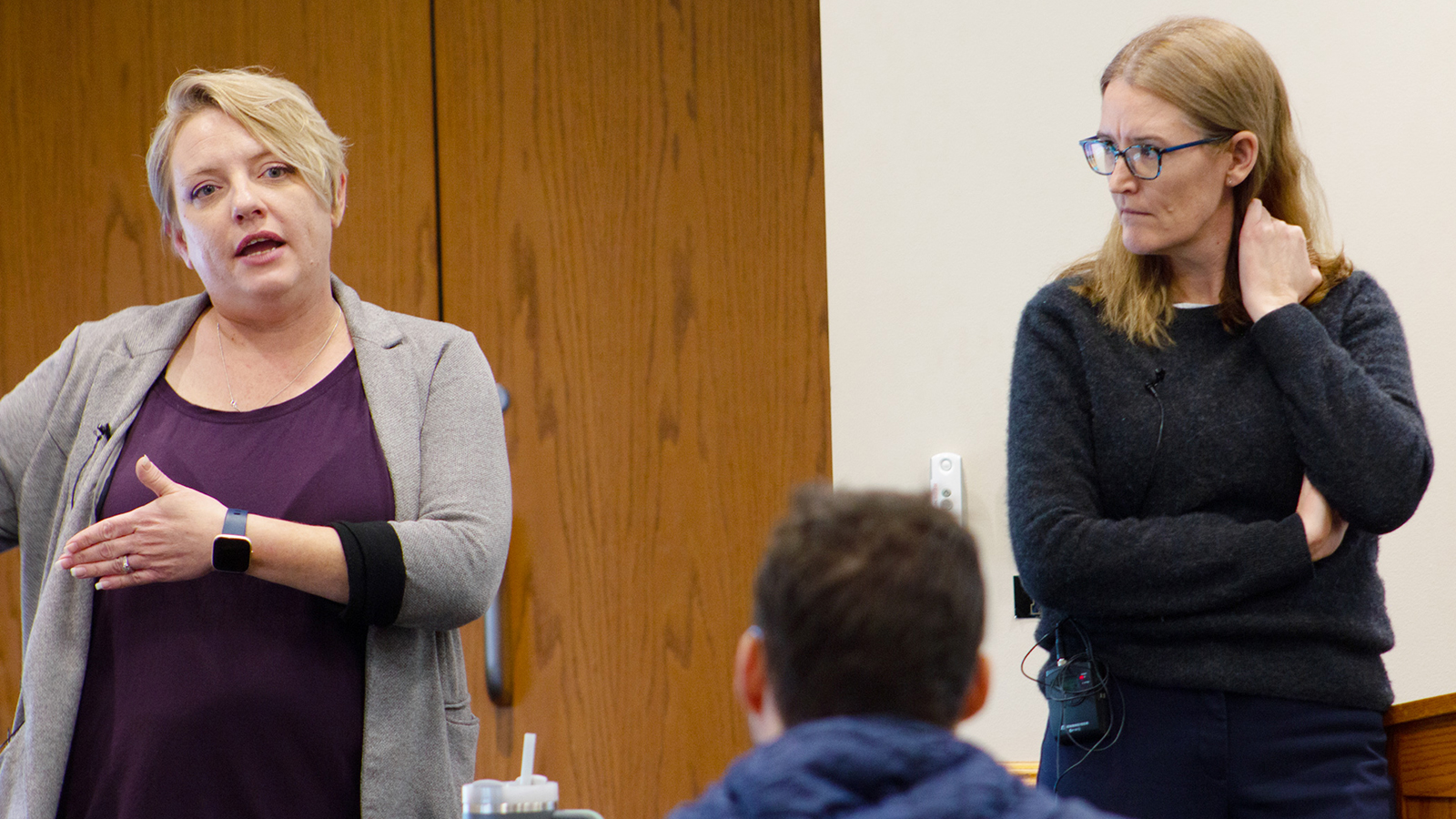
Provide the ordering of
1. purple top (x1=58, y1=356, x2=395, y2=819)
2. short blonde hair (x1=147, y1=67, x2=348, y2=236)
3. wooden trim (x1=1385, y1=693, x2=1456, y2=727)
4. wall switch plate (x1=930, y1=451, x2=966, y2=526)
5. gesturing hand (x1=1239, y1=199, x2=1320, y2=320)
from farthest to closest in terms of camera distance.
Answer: wall switch plate (x1=930, y1=451, x2=966, y2=526)
short blonde hair (x1=147, y1=67, x2=348, y2=236)
gesturing hand (x1=1239, y1=199, x2=1320, y2=320)
purple top (x1=58, y1=356, x2=395, y2=819)
wooden trim (x1=1385, y1=693, x2=1456, y2=727)

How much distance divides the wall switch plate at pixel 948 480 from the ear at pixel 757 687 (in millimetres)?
1767

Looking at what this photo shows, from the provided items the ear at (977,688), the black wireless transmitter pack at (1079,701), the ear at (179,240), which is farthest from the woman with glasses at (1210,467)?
the ear at (179,240)

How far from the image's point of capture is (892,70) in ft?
9.20

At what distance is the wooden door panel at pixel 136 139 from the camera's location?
116 inches

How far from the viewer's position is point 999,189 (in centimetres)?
275

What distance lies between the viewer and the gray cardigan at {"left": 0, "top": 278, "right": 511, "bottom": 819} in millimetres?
1607

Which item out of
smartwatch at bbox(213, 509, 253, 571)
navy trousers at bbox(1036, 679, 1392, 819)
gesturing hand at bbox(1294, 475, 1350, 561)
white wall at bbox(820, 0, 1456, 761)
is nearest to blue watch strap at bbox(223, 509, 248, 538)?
smartwatch at bbox(213, 509, 253, 571)

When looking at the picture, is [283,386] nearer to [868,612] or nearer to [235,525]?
[235,525]

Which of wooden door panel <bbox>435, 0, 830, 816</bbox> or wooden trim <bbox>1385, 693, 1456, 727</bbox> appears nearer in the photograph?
wooden trim <bbox>1385, 693, 1456, 727</bbox>

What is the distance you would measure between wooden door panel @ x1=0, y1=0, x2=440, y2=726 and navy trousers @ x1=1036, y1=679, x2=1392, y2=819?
188 cm

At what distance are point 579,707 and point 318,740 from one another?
1325mm

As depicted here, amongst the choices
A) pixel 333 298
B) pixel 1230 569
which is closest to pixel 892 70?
pixel 333 298

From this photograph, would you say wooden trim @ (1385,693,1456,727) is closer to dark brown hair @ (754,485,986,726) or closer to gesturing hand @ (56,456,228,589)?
dark brown hair @ (754,485,986,726)

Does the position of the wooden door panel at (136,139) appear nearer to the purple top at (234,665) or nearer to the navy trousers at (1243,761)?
the purple top at (234,665)
